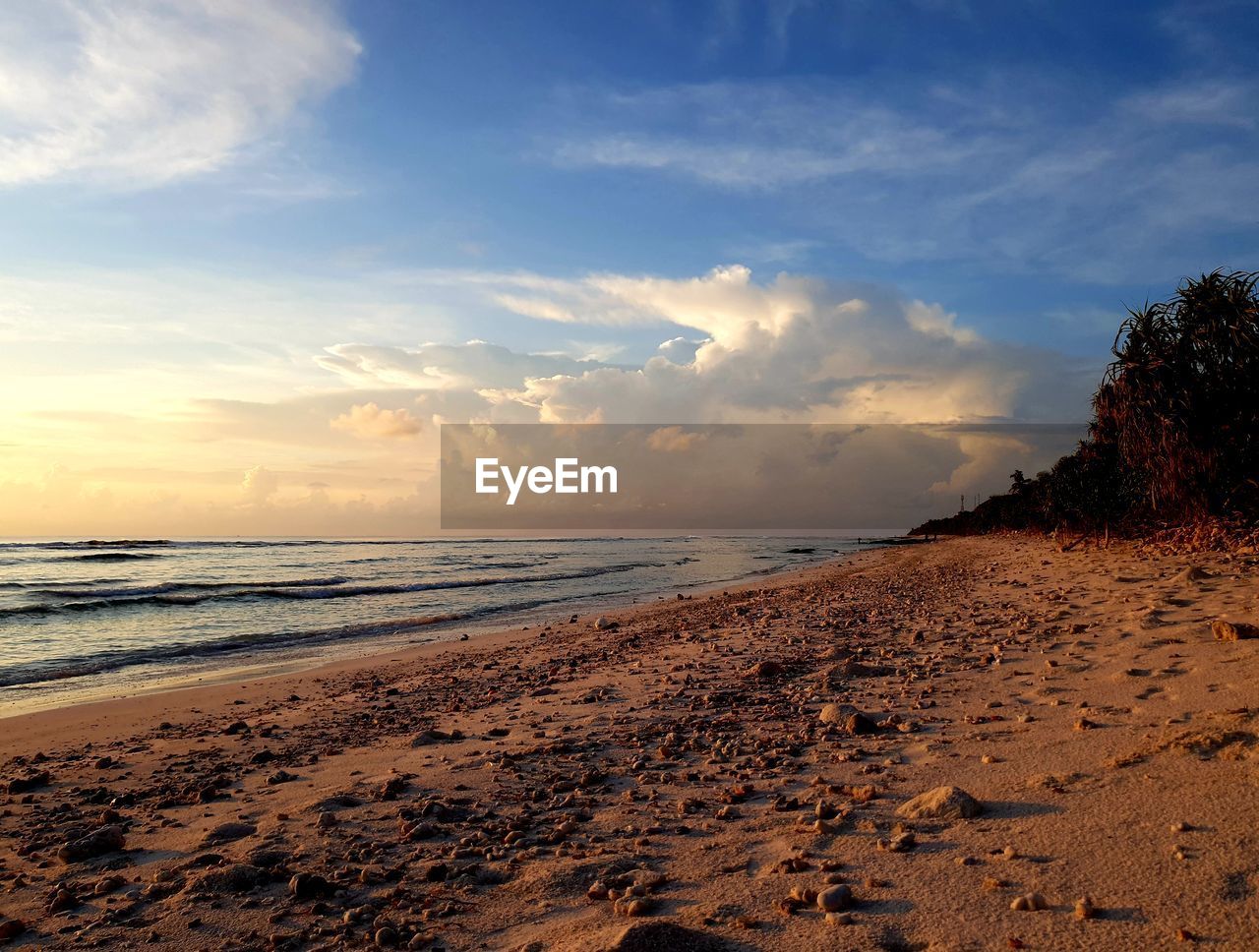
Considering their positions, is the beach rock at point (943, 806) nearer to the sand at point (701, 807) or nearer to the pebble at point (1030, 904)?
the sand at point (701, 807)

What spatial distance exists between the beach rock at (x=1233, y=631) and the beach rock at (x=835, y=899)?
708 centimetres

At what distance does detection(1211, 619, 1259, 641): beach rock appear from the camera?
815cm

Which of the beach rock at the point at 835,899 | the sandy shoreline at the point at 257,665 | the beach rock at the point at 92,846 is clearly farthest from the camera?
the sandy shoreline at the point at 257,665

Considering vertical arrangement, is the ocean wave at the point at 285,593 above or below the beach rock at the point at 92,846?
below

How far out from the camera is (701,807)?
5.50m

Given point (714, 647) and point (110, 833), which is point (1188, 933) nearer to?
point (110, 833)

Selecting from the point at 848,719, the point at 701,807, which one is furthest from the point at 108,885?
the point at 848,719

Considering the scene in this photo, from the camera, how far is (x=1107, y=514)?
90.2 feet

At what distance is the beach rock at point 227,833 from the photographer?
5.69 m

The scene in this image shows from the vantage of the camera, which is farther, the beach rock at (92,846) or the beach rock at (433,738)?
the beach rock at (433,738)

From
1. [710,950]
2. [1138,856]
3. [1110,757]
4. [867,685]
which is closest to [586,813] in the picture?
[710,950]

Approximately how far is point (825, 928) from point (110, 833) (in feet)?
17.9

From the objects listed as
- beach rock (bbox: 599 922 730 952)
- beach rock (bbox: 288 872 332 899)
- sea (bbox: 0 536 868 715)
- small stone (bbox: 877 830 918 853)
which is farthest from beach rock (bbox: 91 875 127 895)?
sea (bbox: 0 536 868 715)

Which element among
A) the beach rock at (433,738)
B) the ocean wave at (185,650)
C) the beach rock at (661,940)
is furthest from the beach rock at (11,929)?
the ocean wave at (185,650)
